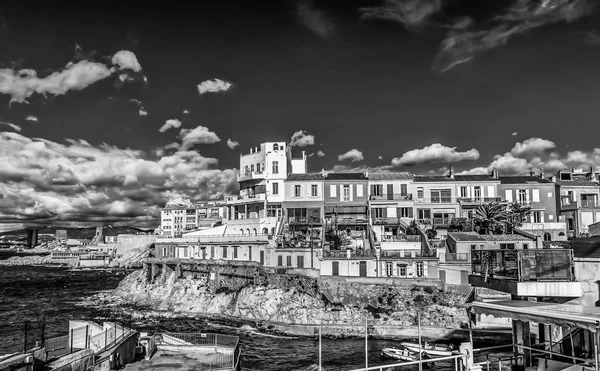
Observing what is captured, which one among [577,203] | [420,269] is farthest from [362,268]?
[577,203]

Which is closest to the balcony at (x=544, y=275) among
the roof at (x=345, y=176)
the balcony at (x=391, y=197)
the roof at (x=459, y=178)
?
the balcony at (x=391, y=197)

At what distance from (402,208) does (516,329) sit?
4649 cm

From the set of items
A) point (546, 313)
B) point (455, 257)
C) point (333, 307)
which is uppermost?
point (546, 313)

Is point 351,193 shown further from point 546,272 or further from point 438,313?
point 546,272

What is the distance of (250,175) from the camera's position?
217 feet

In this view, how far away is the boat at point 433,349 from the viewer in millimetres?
31250

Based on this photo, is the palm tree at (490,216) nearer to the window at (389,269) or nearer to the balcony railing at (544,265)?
the window at (389,269)

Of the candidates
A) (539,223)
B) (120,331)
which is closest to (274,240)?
(120,331)

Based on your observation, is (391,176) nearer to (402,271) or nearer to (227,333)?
(402,271)

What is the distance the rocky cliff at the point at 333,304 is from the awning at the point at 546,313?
87.9 ft

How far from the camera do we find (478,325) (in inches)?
1497

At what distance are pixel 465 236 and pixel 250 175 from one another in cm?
3166

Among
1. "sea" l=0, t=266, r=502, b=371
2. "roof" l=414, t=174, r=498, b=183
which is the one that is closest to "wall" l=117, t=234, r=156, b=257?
"sea" l=0, t=266, r=502, b=371

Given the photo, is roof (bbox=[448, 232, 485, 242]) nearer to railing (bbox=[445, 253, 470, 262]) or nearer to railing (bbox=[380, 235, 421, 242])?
railing (bbox=[445, 253, 470, 262])
